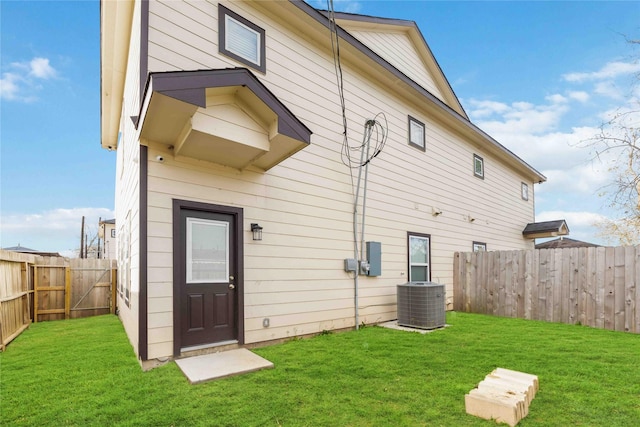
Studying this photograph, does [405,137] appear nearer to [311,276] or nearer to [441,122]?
[441,122]

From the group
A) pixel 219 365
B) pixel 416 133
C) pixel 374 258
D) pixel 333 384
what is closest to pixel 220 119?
pixel 219 365

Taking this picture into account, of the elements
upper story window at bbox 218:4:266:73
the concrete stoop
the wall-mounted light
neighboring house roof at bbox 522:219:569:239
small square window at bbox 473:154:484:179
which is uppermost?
upper story window at bbox 218:4:266:73

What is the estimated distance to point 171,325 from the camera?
4.05m

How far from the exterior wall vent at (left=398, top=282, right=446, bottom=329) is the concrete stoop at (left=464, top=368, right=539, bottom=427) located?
3126 mm

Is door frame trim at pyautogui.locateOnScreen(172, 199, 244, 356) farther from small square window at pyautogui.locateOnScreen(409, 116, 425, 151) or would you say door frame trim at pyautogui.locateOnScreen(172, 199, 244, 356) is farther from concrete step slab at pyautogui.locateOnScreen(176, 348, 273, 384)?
small square window at pyautogui.locateOnScreen(409, 116, 425, 151)

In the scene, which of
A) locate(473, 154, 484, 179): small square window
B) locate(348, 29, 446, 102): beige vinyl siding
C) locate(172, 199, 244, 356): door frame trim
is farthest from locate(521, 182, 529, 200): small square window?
locate(172, 199, 244, 356): door frame trim

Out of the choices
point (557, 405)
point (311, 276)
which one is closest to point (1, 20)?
point (311, 276)

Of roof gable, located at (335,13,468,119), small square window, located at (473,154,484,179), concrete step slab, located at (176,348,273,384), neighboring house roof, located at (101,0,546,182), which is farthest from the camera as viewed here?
small square window, located at (473,154,484,179)

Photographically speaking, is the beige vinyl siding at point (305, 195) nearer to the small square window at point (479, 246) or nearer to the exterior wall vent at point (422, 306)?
the exterior wall vent at point (422, 306)

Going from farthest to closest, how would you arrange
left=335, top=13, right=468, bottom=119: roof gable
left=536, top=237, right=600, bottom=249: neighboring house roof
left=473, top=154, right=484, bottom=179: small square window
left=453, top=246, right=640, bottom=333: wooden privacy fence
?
left=536, top=237, right=600, bottom=249: neighboring house roof, left=473, top=154, right=484, bottom=179: small square window, left=335, top=13, right=468, bottom=119: roof gable, left=453, top=246, right=640, bottom=333: wooden privacy fence

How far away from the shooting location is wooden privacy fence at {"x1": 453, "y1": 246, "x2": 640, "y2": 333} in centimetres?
638

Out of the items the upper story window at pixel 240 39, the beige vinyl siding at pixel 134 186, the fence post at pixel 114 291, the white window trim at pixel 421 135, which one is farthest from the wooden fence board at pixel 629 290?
the fence post at pixel 114 291

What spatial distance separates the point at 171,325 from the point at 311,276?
2.36 metres

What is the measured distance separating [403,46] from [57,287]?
10.9 m
